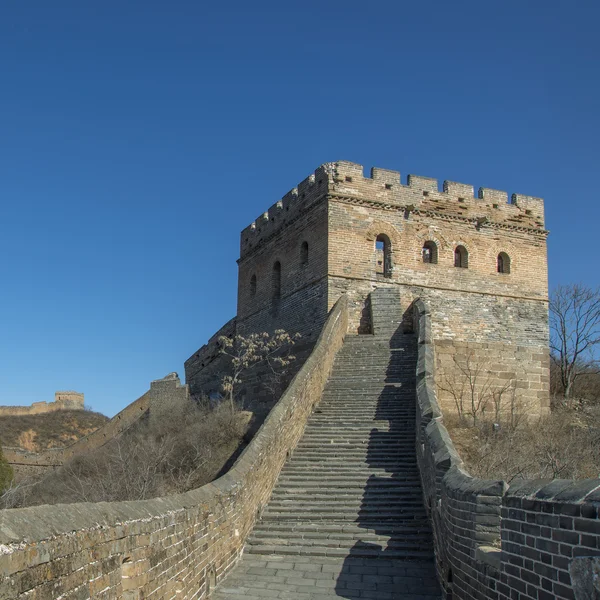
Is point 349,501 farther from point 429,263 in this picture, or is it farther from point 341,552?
point 429,263

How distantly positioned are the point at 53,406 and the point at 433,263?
116ft

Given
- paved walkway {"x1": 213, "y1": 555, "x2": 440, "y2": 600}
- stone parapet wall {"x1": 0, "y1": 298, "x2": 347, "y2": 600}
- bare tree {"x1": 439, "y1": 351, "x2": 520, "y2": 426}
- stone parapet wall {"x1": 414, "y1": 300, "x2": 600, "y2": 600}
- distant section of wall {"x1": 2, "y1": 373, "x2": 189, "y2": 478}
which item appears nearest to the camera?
stone parapet wall {"x1": 0, "y1": 298, "x2": 347, "y2": 600}

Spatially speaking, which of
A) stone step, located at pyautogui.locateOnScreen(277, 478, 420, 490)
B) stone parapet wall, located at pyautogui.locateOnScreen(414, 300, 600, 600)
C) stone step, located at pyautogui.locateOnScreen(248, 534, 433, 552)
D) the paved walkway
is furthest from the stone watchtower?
stone parapet wall, located at pyautogui.locateOnScreen(414, 300, 600, 600)

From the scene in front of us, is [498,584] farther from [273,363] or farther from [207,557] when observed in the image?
[273,363]

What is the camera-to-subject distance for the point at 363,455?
526 inches

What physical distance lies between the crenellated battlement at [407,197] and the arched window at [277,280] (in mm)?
1272

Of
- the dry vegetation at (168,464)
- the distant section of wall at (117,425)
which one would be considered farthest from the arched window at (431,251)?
the distant section of wall at (117,425)

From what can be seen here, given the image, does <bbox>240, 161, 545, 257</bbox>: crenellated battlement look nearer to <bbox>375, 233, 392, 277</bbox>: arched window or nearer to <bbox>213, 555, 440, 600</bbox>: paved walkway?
<bbox>375, 233, 392, 277</bbox>: arched window

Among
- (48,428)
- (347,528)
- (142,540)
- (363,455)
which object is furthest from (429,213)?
(48,428)

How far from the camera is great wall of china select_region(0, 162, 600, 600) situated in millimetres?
5090

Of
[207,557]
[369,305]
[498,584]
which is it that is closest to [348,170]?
[369,305]

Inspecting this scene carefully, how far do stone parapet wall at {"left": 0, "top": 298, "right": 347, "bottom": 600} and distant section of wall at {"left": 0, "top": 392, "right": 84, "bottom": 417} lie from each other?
1544 inches

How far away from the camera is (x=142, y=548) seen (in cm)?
619

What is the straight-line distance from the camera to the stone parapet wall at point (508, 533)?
456 cm
